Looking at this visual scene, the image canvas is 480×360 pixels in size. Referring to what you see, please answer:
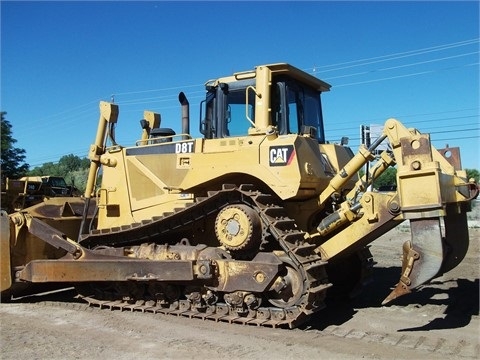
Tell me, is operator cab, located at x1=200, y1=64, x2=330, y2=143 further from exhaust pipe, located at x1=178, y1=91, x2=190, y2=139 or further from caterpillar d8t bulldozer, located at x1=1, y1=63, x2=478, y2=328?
exhaust pipe, located at x1=178, y1=91, x2=190, y2=139

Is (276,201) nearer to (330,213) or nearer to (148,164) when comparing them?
(330,213)

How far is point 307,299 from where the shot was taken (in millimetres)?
5949

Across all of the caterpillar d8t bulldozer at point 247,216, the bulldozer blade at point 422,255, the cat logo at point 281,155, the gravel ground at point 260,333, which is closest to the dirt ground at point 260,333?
the gravel ground at point 260,333

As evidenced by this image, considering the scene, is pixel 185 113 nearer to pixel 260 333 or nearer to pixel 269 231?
pixel 269 231

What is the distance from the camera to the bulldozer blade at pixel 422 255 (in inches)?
219

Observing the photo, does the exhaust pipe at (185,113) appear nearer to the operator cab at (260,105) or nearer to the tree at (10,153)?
the operator cab at (260,105)

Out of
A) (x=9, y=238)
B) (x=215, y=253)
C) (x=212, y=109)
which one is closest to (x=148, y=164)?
(x=212, y=109)

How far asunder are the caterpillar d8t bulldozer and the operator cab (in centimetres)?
2

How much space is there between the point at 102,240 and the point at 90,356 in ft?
9.71

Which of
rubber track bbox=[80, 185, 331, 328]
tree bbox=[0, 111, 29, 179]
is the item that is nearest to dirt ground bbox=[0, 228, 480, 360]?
rubber track bbox=[80, 185, 331, 328]

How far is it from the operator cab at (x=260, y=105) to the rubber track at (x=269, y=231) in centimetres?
100

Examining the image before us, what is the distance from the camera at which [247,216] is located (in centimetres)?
645

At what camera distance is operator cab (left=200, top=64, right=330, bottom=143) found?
279 inches

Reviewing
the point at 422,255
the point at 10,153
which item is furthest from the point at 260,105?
the point at 10,153
